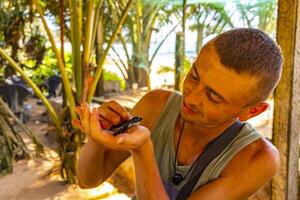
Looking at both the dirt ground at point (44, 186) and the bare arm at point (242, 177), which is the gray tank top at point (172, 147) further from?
the dirt ground at point (44, 186)

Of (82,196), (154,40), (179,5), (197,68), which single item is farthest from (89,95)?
(154,40)

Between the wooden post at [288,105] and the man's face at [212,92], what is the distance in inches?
53.0

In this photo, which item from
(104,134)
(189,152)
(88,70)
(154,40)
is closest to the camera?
(104,134)

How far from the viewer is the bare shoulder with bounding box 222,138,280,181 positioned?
3.48 feet

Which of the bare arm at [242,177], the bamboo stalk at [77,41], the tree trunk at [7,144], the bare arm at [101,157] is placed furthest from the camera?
the tree trunk at [7,144]

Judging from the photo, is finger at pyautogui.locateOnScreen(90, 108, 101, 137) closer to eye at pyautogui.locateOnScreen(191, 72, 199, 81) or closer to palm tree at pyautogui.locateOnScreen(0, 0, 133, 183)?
eye at pyautogui.locateOnScreen(191, 72, 199, 81)

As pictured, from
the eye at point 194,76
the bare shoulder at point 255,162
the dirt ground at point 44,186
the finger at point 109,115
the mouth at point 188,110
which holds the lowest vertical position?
the dirt ground at point 44,186

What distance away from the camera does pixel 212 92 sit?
101 cm

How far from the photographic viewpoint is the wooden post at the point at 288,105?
2238 millimetres

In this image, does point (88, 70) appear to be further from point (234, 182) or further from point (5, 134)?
point (234, 182)

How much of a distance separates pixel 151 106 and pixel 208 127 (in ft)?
0.70

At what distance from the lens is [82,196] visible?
2.84 m

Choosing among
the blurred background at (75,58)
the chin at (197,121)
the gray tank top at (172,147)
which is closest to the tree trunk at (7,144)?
the blurred background at (75,58)

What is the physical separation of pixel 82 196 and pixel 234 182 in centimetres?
200
